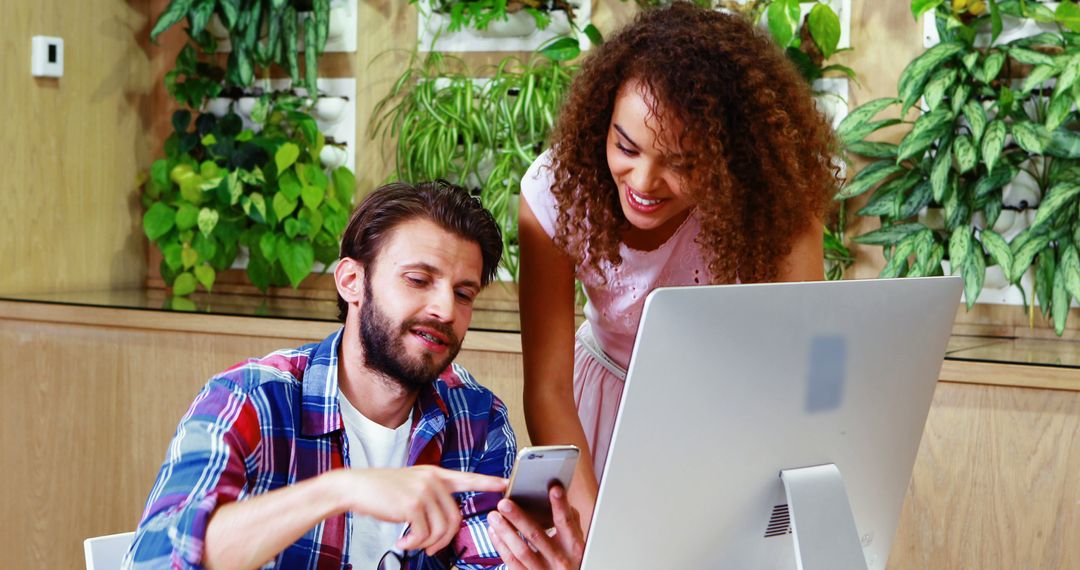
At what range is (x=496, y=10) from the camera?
9.89 ft

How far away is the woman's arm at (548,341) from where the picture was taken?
1.69 meters

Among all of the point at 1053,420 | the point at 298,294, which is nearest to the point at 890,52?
the point at 1053,420

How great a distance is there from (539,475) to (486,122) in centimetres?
205

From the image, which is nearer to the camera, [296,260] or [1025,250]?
[1025,250]

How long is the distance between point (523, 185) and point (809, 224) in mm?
448

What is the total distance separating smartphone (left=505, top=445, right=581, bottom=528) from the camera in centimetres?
104

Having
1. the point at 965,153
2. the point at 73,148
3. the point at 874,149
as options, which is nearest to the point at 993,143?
the point at 965,153

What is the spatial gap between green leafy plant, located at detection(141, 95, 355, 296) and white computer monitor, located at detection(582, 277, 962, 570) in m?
2.25

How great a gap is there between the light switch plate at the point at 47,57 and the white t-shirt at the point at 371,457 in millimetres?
2084

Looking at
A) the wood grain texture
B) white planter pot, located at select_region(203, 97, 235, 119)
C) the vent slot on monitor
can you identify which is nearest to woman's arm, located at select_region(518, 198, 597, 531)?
the vent slot on monitor

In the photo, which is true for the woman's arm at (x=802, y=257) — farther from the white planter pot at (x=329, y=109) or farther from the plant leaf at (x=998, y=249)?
the white planter pot at (x=329, y=109)

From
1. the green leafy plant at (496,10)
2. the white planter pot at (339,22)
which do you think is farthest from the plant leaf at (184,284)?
the green leafy plant at (496,10)

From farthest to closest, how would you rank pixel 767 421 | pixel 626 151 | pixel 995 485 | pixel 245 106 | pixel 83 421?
pixel 245 106 → pixel 83 421 → pixel 995 485 → pixel 626 151 → pixel 767 421

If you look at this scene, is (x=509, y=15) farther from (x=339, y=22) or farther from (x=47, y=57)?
(x=47, y=57)
